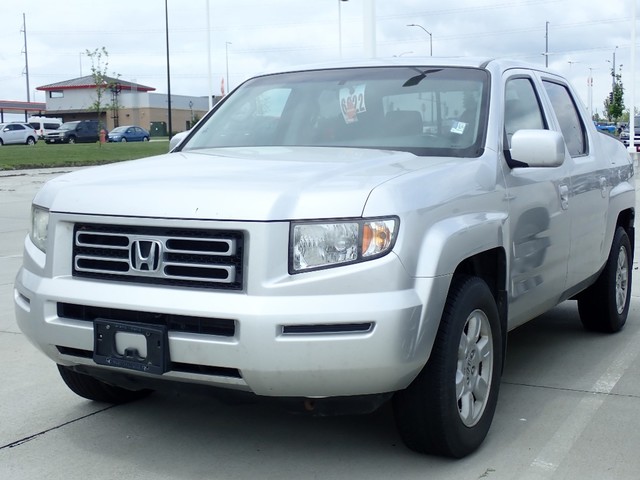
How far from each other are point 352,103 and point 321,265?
164 centimetres

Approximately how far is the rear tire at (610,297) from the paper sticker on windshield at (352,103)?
2347 millimetres

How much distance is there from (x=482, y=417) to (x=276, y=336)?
1190 millimetres

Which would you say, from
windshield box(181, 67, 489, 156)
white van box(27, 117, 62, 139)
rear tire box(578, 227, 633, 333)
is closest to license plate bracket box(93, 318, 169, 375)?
windshield box(181, 67, 489, 156)

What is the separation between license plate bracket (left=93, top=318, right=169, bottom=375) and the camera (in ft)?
11.5

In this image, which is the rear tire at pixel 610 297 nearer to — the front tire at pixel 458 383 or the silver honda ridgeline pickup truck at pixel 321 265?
the silver honda ridgeline pickup truck at pixel 321 265

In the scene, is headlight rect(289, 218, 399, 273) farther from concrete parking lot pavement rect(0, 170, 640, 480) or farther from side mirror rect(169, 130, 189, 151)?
side mirror rect(169, 130, 189, 151)

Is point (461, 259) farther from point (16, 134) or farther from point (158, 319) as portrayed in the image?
point (16, 134)

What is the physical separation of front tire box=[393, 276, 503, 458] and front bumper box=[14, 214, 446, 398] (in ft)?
0.57

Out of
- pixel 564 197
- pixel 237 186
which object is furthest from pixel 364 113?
pixel 237 186

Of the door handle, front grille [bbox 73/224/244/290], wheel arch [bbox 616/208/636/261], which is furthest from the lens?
wheel arch [bbox 616/208/636/261]

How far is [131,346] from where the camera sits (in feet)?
11.7

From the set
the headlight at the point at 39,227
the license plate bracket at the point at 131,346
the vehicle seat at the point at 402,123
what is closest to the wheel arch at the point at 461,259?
the vehicle seat at the point at 402,123

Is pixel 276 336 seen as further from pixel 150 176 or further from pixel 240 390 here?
pixel 150 176

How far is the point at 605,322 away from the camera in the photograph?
20.6ft
